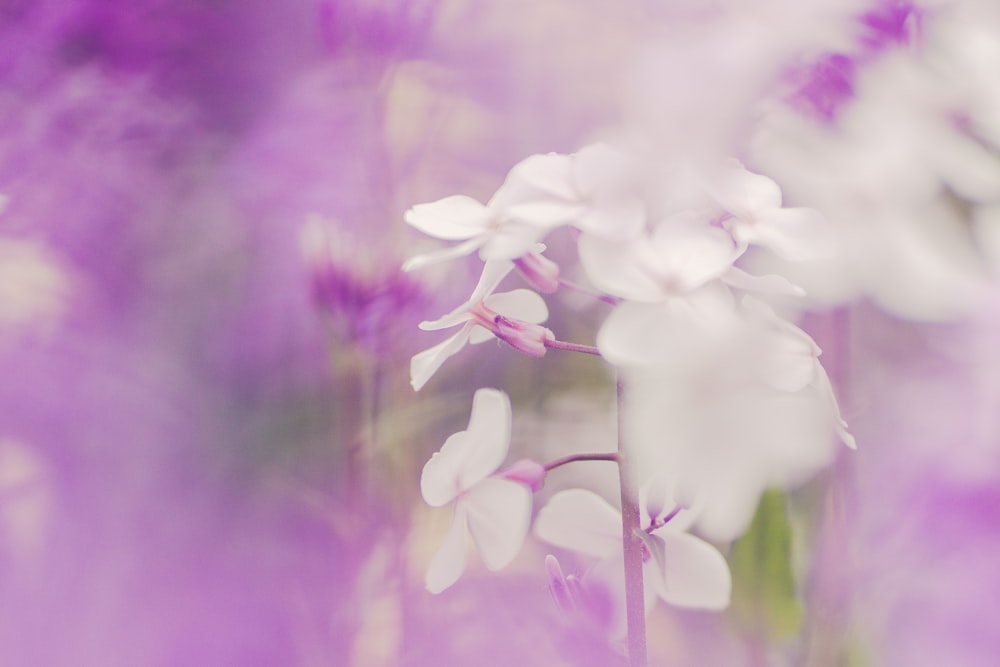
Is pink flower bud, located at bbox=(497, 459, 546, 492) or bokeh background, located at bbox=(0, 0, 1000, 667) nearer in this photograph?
pink flower bud, located at bbox=(497, 459, 546, 492)

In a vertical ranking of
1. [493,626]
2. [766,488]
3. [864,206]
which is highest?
[864,206]

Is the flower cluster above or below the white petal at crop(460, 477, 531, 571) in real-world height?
above

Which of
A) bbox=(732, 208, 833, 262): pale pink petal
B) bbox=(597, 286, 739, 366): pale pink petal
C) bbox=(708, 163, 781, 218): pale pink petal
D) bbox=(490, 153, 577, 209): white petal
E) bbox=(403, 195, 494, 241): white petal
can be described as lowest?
bbox=(597, 286, 739, 366): pale pink petal

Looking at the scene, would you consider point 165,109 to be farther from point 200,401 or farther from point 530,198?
point 530,198

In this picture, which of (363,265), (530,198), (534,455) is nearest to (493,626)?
(534,455)

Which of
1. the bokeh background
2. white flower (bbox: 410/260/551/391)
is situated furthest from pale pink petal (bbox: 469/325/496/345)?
the bokeh background

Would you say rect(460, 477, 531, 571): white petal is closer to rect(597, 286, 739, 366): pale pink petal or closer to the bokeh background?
rect(597, 286, 739, 366): pale pink petal

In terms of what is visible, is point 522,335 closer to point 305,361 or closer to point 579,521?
point 579,521
